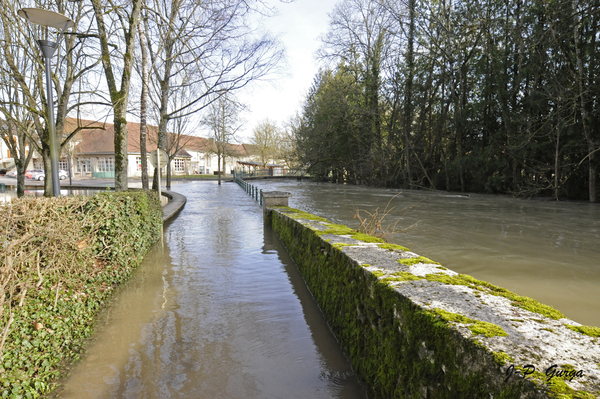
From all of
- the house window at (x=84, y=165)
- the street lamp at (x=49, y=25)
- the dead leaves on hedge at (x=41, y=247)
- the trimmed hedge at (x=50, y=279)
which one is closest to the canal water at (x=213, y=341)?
the trimmed hedge at (x=50, y=279)

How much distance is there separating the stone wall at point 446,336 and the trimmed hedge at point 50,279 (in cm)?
258

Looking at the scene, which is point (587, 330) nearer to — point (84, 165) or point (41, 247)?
point (41, 247)

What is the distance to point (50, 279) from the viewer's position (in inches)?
144

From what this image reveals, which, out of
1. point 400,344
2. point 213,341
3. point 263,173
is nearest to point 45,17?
point 213,341

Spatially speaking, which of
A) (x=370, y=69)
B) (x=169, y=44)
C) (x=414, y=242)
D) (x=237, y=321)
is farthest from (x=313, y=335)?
(x=370, y=69)

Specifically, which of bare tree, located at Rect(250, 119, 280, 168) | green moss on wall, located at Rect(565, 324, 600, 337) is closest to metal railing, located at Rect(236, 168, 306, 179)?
bare tree, located at Rect(250, 119, 280, 168)

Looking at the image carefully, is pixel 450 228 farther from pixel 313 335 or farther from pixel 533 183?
pixel 533 183

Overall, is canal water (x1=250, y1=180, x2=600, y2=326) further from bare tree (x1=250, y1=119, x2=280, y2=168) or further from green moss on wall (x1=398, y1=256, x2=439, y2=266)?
bare tree (x1=250, y1=119, x2=280, y2=168)

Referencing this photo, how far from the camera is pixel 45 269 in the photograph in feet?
11.5

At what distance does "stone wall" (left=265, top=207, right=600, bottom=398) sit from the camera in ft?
5.27

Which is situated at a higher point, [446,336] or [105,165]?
[105,165]

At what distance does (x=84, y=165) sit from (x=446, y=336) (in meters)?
59.7

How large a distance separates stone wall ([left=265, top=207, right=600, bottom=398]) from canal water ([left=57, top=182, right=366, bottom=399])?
45cm

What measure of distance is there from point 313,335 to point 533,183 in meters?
20.0
